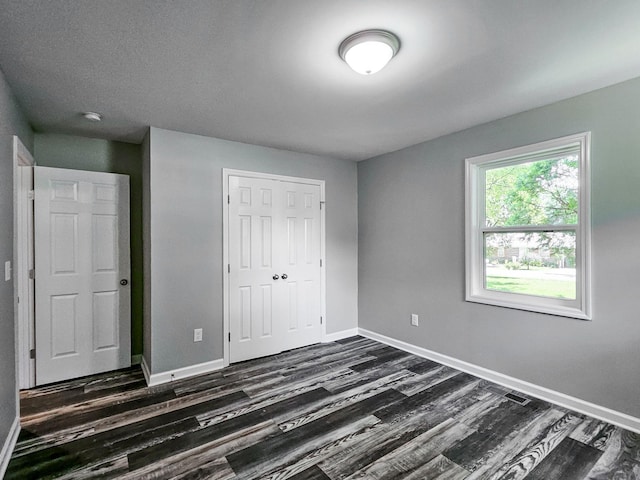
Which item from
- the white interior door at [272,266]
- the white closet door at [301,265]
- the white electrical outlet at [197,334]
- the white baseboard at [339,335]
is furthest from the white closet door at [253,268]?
the white baseboard at [339,335]

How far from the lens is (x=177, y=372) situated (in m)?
3.06

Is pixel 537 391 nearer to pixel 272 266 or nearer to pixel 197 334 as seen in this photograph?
pixel 272 266

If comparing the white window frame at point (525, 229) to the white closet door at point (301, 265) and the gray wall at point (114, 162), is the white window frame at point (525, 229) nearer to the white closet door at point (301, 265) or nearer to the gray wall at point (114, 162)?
the white closet door at point (301, 265)

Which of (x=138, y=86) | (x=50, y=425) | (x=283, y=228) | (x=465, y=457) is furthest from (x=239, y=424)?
(x=138, y=86)

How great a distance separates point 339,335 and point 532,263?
7.87ft

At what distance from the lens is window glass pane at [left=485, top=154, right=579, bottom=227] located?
8.34 feet

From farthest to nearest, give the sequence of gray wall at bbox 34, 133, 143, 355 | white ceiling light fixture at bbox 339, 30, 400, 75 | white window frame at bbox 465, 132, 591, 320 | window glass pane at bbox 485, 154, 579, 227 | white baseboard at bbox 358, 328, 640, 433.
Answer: gray wall at bbox 34, 133, 143, 355 < window glass pane at bbox 485, 154, 579, 227 < white window frame at bbox 465, 132, 591, 320 < white baseboard at bbox 358, 328, 640, 433 < white ceiling light fixture at bbox 339, 30, 400, 75

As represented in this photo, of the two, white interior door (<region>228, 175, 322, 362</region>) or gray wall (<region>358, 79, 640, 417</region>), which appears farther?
white interior door (<region>228, 175, 322, 362</region>)

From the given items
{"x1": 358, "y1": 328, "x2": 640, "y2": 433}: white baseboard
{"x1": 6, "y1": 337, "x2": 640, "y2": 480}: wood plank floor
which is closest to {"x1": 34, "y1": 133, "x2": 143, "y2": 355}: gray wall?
{"x1": 6, "y1": 337, "x2": 640, "y2": 480}: wood plank floor

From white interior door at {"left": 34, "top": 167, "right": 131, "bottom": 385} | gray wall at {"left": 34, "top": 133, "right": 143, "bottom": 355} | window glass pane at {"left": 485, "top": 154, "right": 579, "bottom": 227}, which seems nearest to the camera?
window glass pane at {"left": 485, "top": 154, "right": 579, "bottom": 227}

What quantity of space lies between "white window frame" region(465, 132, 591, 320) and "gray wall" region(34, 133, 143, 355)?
3.44 metres

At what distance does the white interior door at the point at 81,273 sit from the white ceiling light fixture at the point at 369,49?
2690 millimetres

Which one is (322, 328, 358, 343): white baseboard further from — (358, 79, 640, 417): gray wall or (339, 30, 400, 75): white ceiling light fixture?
(339, 30, 400, 75): white ceiling light fixture

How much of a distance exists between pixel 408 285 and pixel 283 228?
5.27 feet
